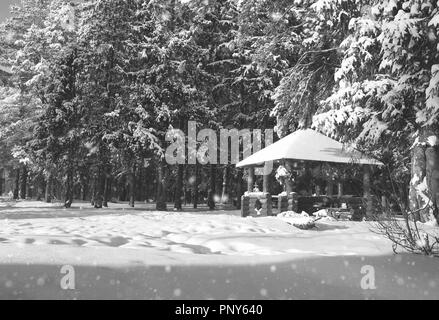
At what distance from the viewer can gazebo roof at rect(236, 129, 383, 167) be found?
1611 centimetres

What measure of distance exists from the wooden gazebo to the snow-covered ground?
589cm

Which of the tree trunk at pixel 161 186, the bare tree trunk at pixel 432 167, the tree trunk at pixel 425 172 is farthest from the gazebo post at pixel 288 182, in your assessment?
the tree trunk at pixel 161 186

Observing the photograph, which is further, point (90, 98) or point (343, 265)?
point (90, 98)

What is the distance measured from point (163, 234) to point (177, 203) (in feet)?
52.3

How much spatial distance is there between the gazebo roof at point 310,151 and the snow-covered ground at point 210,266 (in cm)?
589

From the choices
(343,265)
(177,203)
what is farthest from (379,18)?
(177,203)

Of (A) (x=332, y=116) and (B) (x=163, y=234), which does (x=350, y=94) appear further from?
(B) (x=163, y=234)

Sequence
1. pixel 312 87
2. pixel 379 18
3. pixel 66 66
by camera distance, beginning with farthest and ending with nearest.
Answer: pixel 66 66 → pixel 312 87 → pixel 379 18

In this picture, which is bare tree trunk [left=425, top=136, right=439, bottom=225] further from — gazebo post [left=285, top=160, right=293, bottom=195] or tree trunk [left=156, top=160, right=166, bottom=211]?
tree trunk [left=156, top=160, right=166, bottom=211]

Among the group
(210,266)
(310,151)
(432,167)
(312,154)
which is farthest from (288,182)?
(210,266)

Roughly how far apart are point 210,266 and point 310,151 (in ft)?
34.2

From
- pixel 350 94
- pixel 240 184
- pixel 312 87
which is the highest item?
pixel 312 87

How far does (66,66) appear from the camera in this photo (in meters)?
24.8
